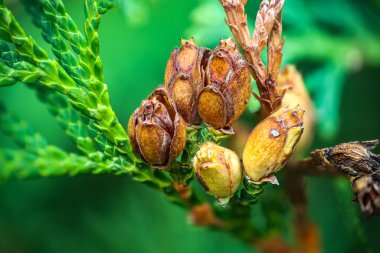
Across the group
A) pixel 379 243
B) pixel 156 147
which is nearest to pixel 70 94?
pixel 156 147

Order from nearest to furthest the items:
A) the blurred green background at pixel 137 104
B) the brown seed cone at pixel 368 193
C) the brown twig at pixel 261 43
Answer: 1. the brown seed cone at pixel 368 193
2. the brown twig at pixel 261 43
3. the blurred green background at pixel 137 104

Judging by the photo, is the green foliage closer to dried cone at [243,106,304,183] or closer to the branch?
dried cone at [243,106,304,183]

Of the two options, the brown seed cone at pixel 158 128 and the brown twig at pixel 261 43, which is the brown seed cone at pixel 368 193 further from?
the brown seed cone at pixel 158 128

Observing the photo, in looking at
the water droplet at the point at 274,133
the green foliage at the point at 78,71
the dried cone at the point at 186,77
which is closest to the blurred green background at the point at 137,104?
the green foliage at the point at 78,71

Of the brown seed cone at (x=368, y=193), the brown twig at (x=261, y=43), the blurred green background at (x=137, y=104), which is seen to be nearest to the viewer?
the brown seed cone at (x=368, y=193)

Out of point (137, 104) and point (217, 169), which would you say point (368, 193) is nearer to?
point (217, 169)

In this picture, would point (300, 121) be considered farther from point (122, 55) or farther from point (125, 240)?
point (122, 55)

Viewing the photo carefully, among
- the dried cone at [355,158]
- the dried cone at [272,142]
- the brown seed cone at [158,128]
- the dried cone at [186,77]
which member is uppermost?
the dried cone at [186,77]

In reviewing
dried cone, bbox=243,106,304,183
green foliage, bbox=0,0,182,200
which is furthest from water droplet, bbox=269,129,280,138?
green foliage, bbox=0,0,182,200
